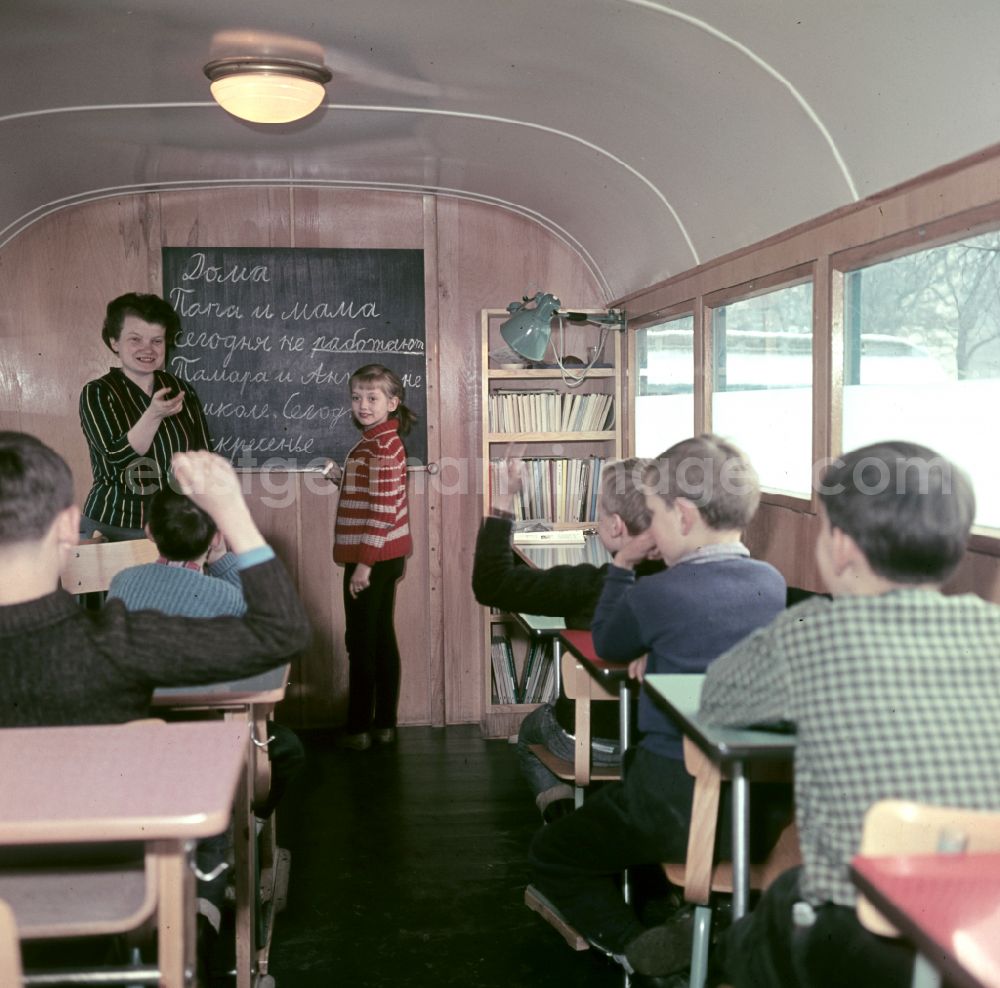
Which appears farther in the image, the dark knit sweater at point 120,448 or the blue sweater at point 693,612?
the dark knit sweater at point 120,448

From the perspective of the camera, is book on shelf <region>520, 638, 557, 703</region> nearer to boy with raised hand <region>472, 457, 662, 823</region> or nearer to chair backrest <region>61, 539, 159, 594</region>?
boy with raised hand <region>472, 457, 662, 823</region>

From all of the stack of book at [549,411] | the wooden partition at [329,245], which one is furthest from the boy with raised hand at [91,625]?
the wooden partition at [329,245]

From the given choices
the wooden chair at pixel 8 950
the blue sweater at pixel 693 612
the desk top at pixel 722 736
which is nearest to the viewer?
the wooden chair at pixel 8 950

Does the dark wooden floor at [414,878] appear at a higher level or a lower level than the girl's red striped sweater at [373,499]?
lower

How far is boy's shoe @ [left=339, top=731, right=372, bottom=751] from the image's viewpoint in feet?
14.7

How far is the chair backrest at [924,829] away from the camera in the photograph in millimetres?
1227

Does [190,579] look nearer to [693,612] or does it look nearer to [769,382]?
[693,612]

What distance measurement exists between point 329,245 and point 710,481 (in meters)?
2.97

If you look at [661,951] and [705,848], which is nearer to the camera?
[705,848]

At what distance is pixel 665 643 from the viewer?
2.18 metres

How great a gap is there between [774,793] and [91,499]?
10.4 ft

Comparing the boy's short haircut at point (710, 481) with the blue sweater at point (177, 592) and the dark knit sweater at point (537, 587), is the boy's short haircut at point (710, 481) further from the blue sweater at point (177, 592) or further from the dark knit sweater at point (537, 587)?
the blue sweater at point (177, 592)

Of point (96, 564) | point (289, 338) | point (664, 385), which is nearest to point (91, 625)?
point (96, 564)

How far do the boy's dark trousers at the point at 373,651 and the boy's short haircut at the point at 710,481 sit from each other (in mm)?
2374
